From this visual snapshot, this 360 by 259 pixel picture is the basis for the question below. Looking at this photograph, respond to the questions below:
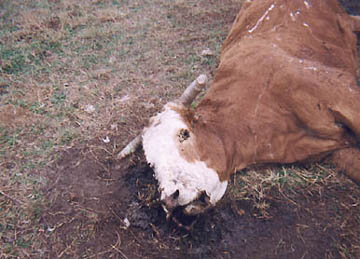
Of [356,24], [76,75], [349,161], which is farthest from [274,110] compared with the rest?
[76,75]

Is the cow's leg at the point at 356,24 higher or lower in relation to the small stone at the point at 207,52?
higher

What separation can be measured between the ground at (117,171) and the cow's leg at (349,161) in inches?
3.3

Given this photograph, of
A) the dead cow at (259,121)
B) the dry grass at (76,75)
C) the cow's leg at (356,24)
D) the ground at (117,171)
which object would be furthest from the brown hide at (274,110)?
the dry grass at (76,75)

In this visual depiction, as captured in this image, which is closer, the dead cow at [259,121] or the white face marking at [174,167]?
the white face marking at [174,167]

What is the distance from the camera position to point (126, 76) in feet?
16.5

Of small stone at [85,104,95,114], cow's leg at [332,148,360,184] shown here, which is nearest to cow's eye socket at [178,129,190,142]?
cow's leg at [332,148,360,184]

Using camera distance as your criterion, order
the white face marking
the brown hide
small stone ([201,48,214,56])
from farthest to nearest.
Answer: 1. small stone ([201,48,214,56])
2. the brown hide
3. the white face marking

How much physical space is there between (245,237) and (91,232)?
4.36 ft

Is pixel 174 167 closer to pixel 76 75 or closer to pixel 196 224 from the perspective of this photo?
pixel 196 224

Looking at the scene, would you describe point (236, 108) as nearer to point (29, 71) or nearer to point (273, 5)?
point (273, 5)

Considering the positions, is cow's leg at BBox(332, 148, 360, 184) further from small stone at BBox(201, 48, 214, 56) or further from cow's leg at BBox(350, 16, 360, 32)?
small stone at BBox(201, 48, 214, 56)

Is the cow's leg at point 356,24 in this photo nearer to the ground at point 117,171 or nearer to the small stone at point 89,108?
the ground at point 117,171

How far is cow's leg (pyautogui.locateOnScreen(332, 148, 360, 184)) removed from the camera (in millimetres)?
3256

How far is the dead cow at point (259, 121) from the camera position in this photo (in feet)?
8.32
